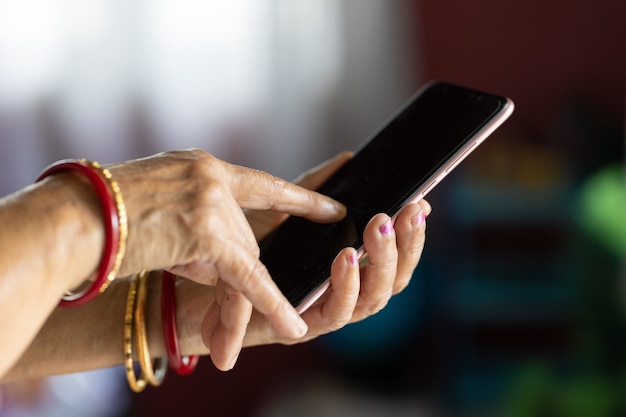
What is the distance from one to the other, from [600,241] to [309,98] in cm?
102

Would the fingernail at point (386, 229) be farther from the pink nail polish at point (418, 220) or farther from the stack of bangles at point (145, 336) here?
the stack of bangles at point (145, 336)

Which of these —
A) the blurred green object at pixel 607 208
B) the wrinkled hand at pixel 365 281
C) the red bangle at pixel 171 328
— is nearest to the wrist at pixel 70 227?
the wrinkled hand at pixel 365 281

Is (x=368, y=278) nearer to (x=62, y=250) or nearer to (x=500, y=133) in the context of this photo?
(x=62, y=250)

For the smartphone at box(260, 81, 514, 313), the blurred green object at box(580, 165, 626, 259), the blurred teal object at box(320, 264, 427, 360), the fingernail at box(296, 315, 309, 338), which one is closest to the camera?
the fingernail at box(296, 315, 309, 338)

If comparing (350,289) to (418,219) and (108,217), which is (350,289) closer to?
(418,219)

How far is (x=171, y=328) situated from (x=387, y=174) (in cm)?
30

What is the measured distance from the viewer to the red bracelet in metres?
0.69

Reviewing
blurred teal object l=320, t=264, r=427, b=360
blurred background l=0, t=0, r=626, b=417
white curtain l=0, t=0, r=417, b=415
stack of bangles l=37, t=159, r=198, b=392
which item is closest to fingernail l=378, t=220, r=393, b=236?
stack of bangles l=37, t=159, r=198, b=392

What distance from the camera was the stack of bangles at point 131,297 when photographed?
0.69m

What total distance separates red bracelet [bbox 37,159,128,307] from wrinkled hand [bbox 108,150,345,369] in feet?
0.04

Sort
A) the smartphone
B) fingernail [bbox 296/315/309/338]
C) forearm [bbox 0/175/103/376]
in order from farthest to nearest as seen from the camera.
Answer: the smartphone, fingernail [bbox 296/315/309/338], forearm [bbox 0/175/103/376]

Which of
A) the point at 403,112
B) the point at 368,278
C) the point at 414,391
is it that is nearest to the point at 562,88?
the point at 414,391

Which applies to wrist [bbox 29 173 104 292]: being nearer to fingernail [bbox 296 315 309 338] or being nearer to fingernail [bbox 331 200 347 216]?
fingernail [bbox 296 315 309 338]

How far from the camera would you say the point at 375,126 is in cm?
293
